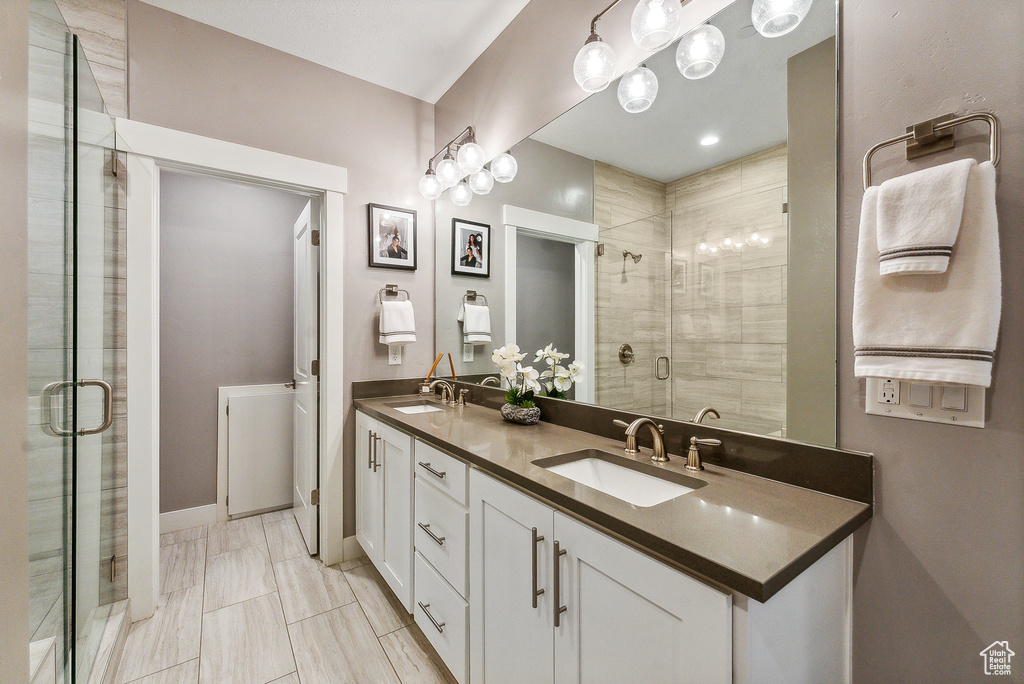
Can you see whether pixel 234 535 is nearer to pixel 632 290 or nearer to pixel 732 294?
pixel 632 290

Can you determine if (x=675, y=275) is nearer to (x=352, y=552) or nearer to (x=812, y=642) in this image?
(x=812, y=642)

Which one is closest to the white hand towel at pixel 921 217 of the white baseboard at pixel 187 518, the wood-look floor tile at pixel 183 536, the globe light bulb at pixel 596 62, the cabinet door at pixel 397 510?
the globe light bulb at pixel 596 62

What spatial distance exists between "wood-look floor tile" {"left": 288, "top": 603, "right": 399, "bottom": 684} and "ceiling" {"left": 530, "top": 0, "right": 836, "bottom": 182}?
1.99 m

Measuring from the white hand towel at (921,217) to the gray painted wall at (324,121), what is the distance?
2.18 metres

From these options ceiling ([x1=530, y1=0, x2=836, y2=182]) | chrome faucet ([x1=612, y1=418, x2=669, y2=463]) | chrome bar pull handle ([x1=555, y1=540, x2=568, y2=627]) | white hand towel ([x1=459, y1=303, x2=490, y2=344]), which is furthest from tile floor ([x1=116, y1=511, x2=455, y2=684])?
ceiling ([x1=530, y1=0, x2=836, y2=182])

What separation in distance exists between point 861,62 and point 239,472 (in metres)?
3.51

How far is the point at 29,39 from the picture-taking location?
0.88 metres

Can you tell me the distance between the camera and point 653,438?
1.25m

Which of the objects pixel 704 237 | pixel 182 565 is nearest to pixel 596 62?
pixel 704 237

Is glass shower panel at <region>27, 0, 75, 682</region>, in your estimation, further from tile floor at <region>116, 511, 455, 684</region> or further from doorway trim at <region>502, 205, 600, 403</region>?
doorway trim at <region>502, 205, 600, 403</region>

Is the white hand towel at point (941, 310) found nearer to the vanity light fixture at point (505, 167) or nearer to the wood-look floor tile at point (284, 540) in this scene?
the vanity light fixture at point (505, 167)

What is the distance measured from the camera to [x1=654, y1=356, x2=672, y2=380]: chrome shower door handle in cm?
135

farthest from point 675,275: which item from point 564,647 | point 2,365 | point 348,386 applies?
point 348,386

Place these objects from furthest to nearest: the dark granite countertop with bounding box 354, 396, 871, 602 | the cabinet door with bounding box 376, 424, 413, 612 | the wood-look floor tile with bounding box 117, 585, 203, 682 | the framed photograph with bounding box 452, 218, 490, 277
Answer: the framed photograph with bounding box 452, 218, 490, 277 < the cabinet door with bounding box 376, 424, 413, 612 < the wood-look floor tile with bounding box 117, 585, 203, 682 < the dark granite countertop with bounding box 354, 396, 871, 602
